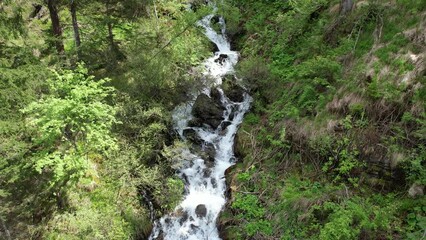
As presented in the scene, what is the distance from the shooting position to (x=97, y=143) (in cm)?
880

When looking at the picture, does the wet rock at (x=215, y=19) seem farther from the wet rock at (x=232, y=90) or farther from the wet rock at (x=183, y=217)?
the wet rock at (x=183, y=217)

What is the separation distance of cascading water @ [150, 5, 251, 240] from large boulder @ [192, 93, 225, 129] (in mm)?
182

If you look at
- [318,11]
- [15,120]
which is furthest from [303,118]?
[15,120]

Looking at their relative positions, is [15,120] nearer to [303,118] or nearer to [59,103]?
[59,103]

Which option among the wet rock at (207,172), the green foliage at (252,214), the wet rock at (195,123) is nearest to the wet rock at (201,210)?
the wet rock at (207,172)

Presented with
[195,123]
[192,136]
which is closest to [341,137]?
[192,136]

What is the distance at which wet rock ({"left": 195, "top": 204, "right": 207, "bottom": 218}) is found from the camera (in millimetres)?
10609

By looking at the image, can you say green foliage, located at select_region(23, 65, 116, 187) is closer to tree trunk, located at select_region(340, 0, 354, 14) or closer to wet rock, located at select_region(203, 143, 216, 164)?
wet rock, located at select_region(203, 143, 216, 164)

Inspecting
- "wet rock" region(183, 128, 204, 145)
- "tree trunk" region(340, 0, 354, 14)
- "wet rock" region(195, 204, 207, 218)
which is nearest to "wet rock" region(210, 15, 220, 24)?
"wet rock" region(183, 128, 204, 145)

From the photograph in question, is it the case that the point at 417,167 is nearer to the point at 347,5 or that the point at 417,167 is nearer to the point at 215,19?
the point at 347,5

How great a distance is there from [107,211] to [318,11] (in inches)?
453

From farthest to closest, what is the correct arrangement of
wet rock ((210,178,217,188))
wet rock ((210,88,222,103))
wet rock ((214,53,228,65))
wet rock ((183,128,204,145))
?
wet rock ((214,53,228,65)), wet rock ((210,88,222,103)), wet rock ((183,128,204,145)), wet rock ((210,178,217,188))

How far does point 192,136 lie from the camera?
1292 centimetres

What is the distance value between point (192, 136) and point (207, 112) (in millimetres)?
1365
